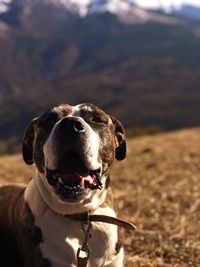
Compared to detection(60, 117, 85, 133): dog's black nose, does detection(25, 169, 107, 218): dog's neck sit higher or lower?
lower

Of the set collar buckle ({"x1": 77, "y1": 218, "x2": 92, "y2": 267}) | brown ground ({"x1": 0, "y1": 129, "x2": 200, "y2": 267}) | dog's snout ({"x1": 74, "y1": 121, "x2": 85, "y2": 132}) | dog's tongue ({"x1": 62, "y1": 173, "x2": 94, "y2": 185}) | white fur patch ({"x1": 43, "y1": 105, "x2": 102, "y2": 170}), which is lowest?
brown ground ({"x1": 0, "y1": 129, "x2": 200, "y2": 267})

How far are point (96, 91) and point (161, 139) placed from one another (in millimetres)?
167732

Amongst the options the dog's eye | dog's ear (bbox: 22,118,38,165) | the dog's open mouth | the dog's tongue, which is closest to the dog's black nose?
the dog's open mouth

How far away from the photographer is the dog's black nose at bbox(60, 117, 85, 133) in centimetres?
466

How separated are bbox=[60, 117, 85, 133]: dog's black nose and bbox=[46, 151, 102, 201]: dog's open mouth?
190 mm

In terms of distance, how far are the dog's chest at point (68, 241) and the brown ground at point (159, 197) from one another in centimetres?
172

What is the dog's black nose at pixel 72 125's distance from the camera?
4.66 m

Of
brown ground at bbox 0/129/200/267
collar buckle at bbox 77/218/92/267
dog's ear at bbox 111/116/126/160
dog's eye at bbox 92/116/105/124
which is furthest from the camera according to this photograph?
brown ground at bbox 0/129/200/267

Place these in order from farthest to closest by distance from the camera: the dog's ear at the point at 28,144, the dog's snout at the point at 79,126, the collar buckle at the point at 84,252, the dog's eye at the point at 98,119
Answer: the dog's ear at the point at 28,144 < the dog's eye at the point at 98,119 < the collar buckle at the point at 84,252 < the dog's snout at the point at 79,126

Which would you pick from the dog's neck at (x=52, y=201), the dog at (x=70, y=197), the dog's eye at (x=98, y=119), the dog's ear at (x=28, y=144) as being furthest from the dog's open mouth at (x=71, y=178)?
the dog's ear at (x=28, y=144)

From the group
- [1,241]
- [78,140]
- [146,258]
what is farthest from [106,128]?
[146,258]

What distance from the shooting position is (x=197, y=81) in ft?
623

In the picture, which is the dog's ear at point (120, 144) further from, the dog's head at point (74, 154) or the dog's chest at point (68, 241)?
the dog's chest at point (68, 241)

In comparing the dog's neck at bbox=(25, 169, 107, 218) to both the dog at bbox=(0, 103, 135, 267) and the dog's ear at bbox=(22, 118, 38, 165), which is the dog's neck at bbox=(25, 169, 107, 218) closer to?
the dog at bbox=(0, 103, 135, 267)
